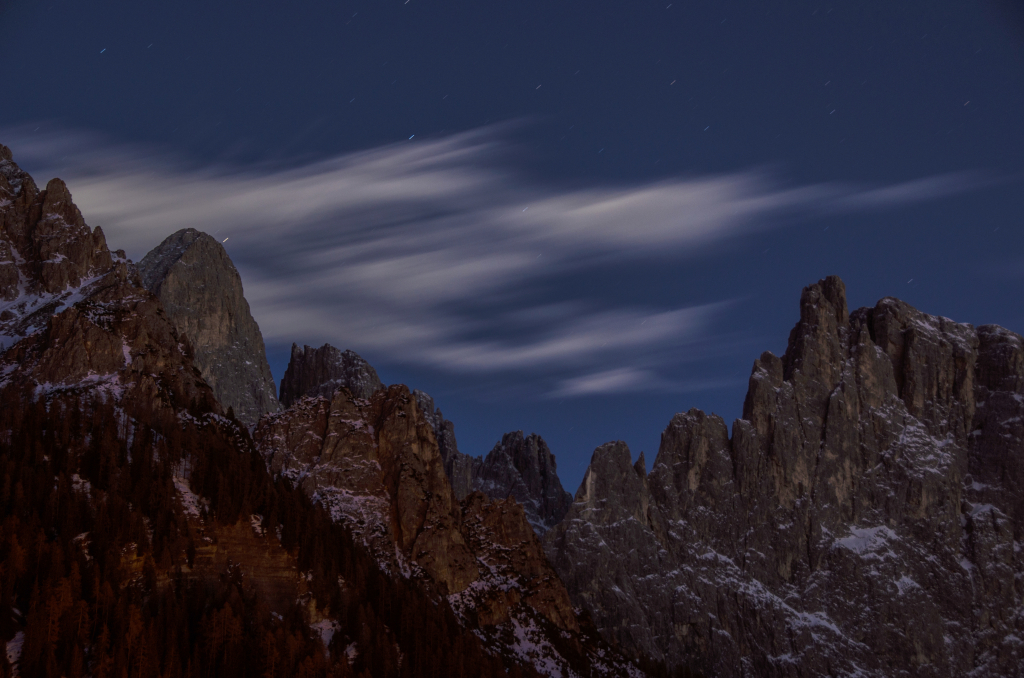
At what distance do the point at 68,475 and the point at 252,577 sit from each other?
98.6 ft

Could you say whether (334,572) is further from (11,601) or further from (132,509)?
(11,601)

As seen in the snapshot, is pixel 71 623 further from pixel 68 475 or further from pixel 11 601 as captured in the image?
pixel 68 475

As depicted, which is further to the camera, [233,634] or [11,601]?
[233,634]

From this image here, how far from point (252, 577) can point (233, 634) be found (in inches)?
845

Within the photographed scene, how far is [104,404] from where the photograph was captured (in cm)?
19375

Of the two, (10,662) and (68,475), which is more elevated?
(68,475)

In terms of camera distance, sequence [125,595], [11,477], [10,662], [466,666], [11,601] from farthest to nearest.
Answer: [466,666] < [11,477] < [125,595] < [11,601] < [10,662]

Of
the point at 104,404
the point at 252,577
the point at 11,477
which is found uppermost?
the point at 104,404

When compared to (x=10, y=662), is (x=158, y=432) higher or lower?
higher

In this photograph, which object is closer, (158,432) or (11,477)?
(11,477)

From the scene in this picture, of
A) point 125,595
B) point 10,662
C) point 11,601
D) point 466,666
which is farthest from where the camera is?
point 466,666

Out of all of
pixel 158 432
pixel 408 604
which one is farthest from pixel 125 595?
pixel 408 604

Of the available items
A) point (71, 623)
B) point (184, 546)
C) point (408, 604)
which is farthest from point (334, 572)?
point (71, 623)

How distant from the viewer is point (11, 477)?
165250mm
